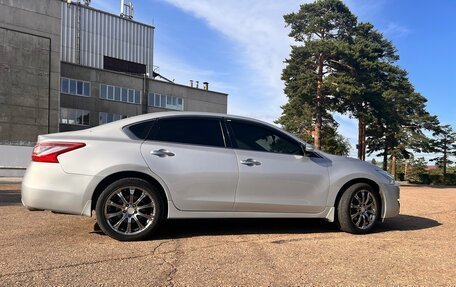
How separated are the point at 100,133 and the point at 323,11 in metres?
29.7

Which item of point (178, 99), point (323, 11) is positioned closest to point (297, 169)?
point (323, 11)

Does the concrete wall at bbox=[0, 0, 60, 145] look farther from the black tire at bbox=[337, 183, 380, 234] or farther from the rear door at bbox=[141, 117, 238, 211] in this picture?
the black tire at bbox=[337, 183, 380, 234]

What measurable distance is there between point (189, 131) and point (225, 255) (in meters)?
1.73

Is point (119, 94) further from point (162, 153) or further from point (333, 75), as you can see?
point (162, 153)

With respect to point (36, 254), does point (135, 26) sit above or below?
above

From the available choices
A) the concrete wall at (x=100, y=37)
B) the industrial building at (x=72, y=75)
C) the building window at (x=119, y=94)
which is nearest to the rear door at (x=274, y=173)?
the industrial building at (x=72, y=75)

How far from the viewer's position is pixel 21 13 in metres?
37.4

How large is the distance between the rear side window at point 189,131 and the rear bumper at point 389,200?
2455 mm

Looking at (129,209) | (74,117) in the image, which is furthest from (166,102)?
(129,209)

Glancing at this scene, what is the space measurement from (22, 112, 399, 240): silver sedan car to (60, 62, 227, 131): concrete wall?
1623 inches

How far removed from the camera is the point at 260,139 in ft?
19.2

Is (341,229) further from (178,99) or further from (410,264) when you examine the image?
(178,99)

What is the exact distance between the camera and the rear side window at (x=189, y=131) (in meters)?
5.47

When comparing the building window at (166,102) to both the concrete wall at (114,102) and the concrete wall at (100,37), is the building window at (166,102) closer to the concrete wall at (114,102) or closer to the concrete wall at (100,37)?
the concrete wall at (114,102)
